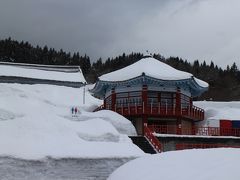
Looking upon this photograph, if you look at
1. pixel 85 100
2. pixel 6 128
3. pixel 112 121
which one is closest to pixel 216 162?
pixel 6 128

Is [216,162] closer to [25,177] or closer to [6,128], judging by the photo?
[25,177]

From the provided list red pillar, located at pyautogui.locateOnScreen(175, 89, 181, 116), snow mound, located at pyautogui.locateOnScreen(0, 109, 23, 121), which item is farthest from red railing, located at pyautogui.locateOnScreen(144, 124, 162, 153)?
snow mound, located at pyautogui.locateOnScreen(0, 109, 23, 121)

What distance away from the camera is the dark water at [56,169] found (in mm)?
16781

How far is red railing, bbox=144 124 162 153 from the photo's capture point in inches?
1060

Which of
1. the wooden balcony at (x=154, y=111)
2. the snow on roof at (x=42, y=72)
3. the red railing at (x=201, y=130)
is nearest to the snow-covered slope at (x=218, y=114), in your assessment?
the red railing at (x=201, y=130)

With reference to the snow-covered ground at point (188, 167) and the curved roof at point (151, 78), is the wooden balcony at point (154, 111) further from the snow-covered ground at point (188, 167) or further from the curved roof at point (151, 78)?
the snow-covered ground at point (188, 167)

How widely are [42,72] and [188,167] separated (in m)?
56.1

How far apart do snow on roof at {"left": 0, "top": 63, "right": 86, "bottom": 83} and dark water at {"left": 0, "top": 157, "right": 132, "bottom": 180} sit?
40096 millimetres

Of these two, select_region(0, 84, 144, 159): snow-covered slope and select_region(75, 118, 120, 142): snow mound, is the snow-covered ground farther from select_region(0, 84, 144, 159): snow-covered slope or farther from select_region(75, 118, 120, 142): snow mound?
select_region(75, 118, 120, 142): snow mound

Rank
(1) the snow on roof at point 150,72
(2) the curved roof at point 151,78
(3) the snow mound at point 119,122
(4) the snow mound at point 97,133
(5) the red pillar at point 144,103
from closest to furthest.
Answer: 1. (4) the snow mound at point 97,133
2. (3) the snow mound at point 119,122
3. (5) the red pillar at point 144,103
4. (2) the curved roof at point 151,78
5. (1) the snow on roof at point 150,72

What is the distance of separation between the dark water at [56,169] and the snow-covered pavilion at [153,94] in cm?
1288

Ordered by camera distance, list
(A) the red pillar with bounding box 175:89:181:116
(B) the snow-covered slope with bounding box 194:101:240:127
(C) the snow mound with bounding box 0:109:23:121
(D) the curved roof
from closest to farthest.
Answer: (C) the snow mound with bounding box 0:109:23:121
(A) the red pillar with bounding box 175:89:181:116
(D) the curved roof
(B) the snow-covered slope with bounding box 194:101:240:127

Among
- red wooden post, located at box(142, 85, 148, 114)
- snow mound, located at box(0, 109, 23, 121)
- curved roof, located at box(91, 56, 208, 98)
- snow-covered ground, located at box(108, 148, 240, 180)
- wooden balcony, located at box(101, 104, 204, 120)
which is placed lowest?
snow-covered ground, located at box(108, 148, 240, 180)

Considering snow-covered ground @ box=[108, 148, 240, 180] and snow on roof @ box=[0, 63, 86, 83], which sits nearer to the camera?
snow-covered ground @ box=[108, 148, 240, 180]
